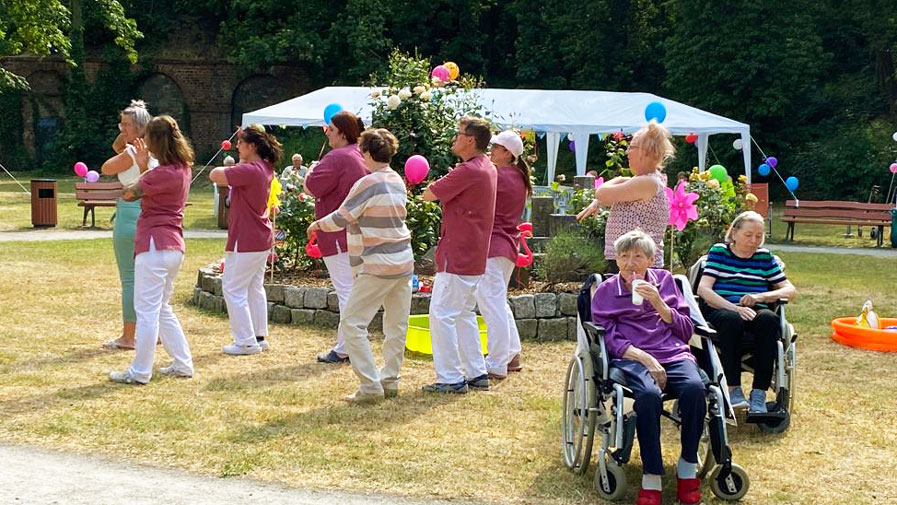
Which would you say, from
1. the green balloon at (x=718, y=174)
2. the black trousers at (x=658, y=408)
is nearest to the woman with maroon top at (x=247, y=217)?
the black trousers at (x=658, y=408)

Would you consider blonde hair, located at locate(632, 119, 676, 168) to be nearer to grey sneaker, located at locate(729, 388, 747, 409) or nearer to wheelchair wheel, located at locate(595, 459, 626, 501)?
grey sneaker, located at locate(729, 388, 747, 409)

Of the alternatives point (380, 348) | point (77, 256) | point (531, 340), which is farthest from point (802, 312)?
point (77, 256)

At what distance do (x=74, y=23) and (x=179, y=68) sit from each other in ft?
12.5

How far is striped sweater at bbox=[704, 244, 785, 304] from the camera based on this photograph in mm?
6883

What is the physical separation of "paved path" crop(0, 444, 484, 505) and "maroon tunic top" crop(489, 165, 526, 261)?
2874 mm

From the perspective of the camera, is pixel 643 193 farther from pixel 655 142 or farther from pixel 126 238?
pixel 126 238

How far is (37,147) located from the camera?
40906 mm

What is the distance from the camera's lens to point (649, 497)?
512cm

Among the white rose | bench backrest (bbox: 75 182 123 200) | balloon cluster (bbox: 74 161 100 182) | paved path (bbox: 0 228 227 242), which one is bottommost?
paved path (bbox: 0 228 227 242)

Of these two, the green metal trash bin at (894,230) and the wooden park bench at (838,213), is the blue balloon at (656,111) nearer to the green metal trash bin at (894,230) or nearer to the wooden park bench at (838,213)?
the green metal trash bin at (894,230)

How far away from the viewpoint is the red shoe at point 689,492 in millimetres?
5207

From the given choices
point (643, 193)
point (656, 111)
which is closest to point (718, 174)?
point (656, 111)

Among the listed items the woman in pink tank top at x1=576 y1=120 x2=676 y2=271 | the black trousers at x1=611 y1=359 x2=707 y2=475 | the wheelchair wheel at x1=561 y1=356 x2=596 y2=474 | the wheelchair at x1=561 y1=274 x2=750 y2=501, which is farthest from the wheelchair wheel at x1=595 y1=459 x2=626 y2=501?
the woman in pink tank top at x1=576 y1=120 x2=676 y2=271

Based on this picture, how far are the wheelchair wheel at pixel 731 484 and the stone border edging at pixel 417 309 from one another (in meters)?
4.27
